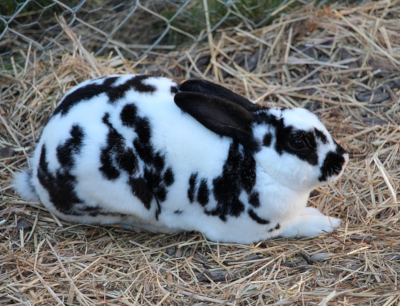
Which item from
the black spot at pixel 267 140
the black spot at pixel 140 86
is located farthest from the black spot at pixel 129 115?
the black spot at pixel 267 140

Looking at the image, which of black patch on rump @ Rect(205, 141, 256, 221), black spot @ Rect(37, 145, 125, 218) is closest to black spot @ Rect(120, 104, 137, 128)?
black spot @ Rect(37, 145, 125, 218)

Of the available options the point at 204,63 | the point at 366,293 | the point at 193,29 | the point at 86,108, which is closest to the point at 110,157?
the point at 86,108

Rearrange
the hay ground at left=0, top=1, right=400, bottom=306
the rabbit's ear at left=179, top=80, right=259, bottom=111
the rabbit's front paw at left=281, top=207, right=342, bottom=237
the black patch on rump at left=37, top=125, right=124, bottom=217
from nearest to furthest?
the hay ground at left=0, top=1, right=400, bottom=306, the black patch on rump at left=37, top=125, right=124, bottom=217, the rabbit's ear at left=179, top=80, right=259, bottom=111, the rabbit's front paw at left=281, top=207, right=342, bottom=237

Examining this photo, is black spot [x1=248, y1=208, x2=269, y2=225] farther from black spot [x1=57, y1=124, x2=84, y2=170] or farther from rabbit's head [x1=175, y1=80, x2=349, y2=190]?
black spot [x1=57, y1=124, x2=84, y2=170]

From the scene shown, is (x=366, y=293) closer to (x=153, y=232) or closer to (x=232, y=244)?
(x=232, y=244)

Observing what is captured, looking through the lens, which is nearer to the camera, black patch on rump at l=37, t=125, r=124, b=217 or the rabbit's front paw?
black patch on rump at l=37, t=125, r=124, b=217

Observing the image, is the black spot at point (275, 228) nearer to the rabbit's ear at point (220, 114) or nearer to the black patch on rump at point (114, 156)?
the rabbit's ear at point (220, 114)

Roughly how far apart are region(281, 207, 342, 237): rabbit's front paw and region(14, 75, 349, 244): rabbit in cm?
12

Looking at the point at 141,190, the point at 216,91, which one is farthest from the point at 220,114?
the point at 141,190

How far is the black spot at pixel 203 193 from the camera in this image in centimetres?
296

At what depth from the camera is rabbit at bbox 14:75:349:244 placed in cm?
290

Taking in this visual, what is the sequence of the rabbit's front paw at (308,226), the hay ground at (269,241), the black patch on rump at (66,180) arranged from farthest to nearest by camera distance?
the rabbit's front paw at (308,226) < the black patch on rump at (66,180) < the hay ground at (269,241)

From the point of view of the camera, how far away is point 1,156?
3650mm

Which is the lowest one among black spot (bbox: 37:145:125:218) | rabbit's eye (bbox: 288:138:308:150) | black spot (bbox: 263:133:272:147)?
black spot (bbox: 37:145:125:218)
